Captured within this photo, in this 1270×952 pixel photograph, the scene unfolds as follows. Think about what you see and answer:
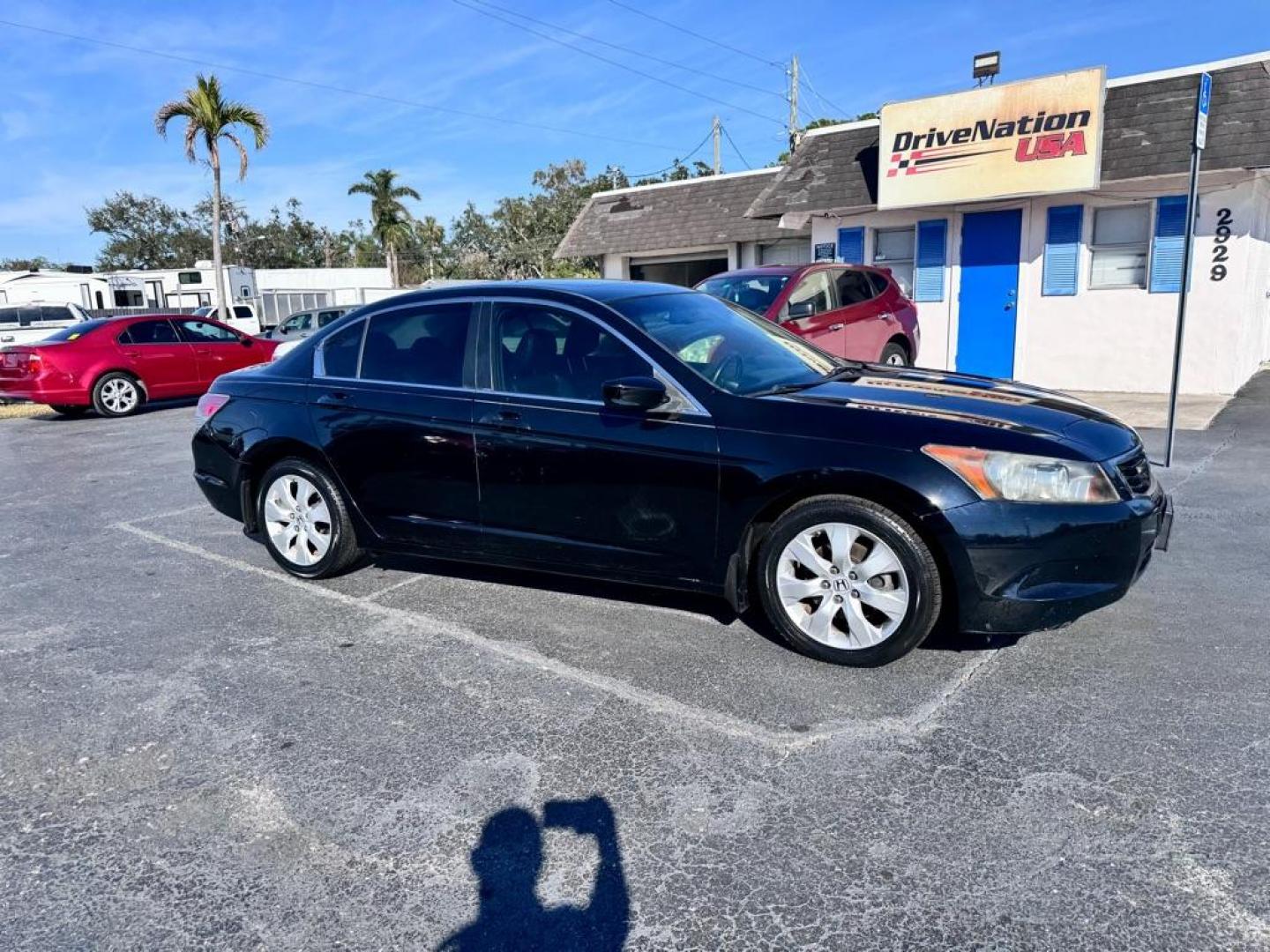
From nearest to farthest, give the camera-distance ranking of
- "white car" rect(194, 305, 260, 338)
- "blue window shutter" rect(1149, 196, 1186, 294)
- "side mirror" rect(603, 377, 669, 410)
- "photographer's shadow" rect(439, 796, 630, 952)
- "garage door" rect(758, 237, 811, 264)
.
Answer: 1. "photographer's shadow" rect(439, 796, 630, 952)
2. "side mirror" rect(603, 377, 669, 410)
3. "blue window shutter" rect(1149, 196, 1186, 294)
4. "garage door" rect(758, 237, 811, 264)
5. "white car" rect(194, 305, 260, 338)

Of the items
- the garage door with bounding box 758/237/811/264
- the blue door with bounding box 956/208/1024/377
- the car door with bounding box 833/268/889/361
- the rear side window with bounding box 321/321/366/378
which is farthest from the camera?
the garage door with bounding box 758/237/811/264

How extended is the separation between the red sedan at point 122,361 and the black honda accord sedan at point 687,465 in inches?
381

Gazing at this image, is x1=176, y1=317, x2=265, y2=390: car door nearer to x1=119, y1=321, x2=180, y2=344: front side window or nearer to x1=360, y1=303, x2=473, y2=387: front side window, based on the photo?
x1=119, y1=321, x2=180, y2=344: front side window

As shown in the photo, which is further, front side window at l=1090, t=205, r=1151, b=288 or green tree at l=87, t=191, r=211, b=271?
green tree at l=87, t=191, r=211, b=271

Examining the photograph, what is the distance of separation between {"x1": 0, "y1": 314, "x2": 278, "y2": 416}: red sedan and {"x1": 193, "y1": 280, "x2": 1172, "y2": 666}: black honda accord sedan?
9676mm

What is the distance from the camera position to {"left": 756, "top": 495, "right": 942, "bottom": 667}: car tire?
365 centimetres

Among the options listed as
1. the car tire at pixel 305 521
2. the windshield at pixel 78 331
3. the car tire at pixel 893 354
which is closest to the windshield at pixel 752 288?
the car tire at pixel 893 354

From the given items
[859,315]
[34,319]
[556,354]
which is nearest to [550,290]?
[556,354]

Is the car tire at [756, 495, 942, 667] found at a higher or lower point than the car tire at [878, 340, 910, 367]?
lower

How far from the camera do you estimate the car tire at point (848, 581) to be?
3652 mm

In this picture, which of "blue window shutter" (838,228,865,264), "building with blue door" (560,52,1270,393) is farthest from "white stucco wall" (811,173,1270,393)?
"blue window shutter" (838,228,865,264)

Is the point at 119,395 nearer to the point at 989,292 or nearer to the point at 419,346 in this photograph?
the point at 419,346

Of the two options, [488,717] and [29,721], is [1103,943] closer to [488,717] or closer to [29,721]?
[488,717]

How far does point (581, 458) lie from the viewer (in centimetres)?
425
